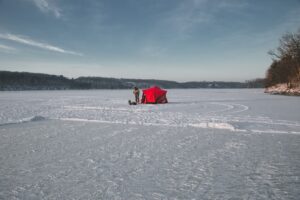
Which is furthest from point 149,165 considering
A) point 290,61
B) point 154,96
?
point 290,61

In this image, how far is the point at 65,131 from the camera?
668cm

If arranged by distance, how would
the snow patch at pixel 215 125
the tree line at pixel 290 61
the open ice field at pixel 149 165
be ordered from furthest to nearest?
the tree line at pixel 290 61, the snow patch at pixel 215 125, the open ice field at pixel 149 165

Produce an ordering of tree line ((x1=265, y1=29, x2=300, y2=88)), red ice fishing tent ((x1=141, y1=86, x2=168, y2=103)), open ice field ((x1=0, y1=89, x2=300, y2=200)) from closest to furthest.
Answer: open ice field ((x1=0, y1=89, x2=300, y2=200))
red ice fishing tent ((x1=141, y1=86, x2=168, y2=103))
tree line ((x1=265, y1=29, x2=300, y2=88))

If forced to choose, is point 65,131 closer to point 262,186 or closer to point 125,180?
point 125,180

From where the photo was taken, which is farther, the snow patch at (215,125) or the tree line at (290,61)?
the tree line at (290,61)

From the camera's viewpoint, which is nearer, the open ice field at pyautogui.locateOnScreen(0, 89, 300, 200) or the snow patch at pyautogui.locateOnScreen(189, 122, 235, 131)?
the open ice field at pyautogui.locateOnScreen(0, 89, 300, 200)

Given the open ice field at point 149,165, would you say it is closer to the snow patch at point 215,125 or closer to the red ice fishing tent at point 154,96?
the snow patch at point 215,125

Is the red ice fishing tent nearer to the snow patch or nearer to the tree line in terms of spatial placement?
the snow patch

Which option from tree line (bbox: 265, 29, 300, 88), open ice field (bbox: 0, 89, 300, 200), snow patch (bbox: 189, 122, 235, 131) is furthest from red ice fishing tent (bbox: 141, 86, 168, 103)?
tree line (bbox: 265, 29, 300, 88)

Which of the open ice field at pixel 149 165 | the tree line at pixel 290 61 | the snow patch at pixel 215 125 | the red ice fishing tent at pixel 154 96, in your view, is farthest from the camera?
the tree line at pixel 290 61

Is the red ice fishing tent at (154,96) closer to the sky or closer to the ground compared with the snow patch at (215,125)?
closer to the sky

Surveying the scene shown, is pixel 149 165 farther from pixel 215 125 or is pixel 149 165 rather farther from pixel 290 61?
pixel 290 61

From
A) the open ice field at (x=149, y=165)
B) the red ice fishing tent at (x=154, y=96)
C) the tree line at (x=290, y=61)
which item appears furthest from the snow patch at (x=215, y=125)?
the tree line at (x=290, y=61)

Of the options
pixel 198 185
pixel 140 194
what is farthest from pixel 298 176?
pixel 140 194
